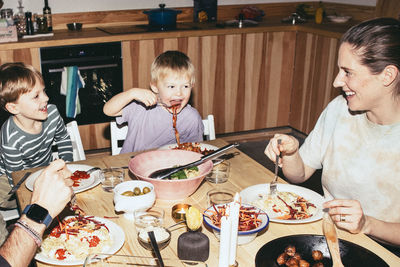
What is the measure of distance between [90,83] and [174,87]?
1629 mm

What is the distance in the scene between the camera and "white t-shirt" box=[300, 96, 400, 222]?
1.71 meters

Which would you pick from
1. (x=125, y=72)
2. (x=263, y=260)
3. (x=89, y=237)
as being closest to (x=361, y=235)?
(x=263, y=260)

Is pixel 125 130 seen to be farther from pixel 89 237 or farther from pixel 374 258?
pixel 374 258

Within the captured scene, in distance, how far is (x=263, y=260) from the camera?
49.7 inches

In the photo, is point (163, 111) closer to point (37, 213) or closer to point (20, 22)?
point (37, 213)

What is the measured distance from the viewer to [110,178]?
1.76m

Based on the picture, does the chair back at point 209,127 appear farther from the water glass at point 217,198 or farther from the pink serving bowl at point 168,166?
the water glass at point 217,198

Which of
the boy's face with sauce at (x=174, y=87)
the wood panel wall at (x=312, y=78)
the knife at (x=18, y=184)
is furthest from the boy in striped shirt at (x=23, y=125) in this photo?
the wood panel wall at (x=312, y=78)

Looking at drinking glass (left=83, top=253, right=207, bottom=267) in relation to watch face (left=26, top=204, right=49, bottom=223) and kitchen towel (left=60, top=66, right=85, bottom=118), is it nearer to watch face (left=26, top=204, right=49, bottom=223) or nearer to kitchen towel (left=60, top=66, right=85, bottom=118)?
watch face (left=26, top=204, right=49, bottom=223)

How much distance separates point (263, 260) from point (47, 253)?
628 millimetres

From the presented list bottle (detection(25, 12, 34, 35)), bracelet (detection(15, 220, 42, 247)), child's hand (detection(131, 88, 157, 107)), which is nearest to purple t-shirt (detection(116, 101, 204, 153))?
child's hand (detection(131, 88, 157, 107))

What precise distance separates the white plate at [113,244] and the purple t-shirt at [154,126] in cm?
99

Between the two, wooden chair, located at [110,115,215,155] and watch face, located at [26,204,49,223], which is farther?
wooden chair, located at [110,115,215,155]

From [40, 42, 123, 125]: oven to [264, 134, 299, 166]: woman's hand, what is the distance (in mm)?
2345
